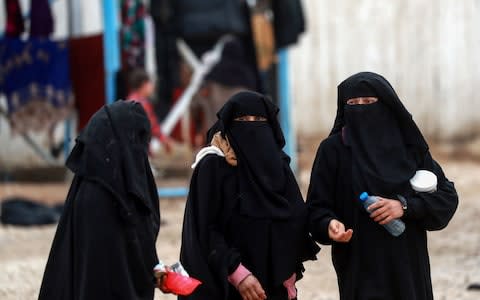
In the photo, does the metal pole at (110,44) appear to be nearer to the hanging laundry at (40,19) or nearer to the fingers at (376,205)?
the hanging laundry at (40,19)

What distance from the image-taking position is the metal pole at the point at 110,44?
941 centimetres

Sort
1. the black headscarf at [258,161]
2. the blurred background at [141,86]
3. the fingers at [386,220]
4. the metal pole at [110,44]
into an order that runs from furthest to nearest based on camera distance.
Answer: the metal pole at [110,44] → the blurred background at [141,86] → the black headscarf at [258,161] → the fingers at [386,220]

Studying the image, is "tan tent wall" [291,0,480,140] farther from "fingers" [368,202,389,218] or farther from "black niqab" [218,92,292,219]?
"fingers" [368,202,389,218]

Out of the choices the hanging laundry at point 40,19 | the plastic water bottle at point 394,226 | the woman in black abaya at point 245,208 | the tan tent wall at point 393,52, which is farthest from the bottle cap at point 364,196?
the tan tent wall at point 393,52

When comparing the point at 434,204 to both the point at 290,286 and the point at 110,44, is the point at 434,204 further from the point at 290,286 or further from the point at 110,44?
the point at 110,44

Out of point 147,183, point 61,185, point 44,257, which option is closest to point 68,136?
point 61,185

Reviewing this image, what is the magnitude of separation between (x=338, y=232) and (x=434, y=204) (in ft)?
1.37

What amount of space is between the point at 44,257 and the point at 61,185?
282 cm

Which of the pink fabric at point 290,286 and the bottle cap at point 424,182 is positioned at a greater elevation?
the bottle cap at point 424,182

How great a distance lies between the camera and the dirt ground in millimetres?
6965

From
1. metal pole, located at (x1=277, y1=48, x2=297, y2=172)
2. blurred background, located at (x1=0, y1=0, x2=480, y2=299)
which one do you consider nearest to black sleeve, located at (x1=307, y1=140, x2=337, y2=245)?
blurred background, located at (x1=0, y1=0, x2=480, y2=299)

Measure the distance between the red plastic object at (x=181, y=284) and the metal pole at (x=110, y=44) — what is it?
210 inches

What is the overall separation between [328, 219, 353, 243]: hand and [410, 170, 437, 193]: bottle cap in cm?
33

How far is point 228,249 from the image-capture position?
4391 mm
